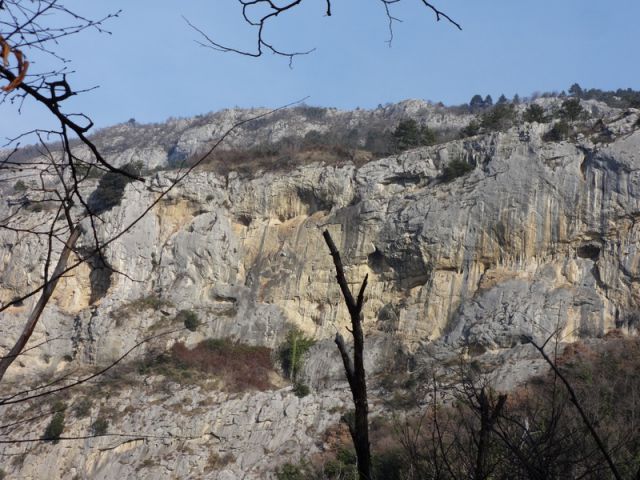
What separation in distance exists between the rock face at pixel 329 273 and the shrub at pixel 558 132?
2.23ft

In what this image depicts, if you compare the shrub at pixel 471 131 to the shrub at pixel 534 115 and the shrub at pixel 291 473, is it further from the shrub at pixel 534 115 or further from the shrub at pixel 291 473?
the shrub at pixel 291 473

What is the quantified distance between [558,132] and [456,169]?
4321 millimetres

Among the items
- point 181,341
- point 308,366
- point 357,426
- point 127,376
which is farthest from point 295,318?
point 357,426

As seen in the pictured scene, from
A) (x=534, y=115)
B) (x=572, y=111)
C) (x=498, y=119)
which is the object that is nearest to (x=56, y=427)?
(x=498, y=119)

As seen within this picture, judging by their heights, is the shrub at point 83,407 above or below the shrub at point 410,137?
below

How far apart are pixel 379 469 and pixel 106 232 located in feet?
65.4

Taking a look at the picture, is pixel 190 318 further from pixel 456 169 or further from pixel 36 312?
pixel 36 312

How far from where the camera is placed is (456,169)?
31.1m

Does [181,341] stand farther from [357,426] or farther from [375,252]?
[357,426]

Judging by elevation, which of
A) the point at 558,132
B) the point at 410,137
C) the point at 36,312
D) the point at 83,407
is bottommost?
the point at 83,407

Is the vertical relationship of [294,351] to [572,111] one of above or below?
below

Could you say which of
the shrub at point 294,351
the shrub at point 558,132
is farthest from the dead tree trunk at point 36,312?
the shrub at point 558,132

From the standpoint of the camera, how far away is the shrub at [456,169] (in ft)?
102

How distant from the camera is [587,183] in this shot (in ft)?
90.7
